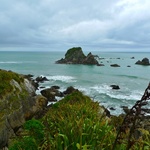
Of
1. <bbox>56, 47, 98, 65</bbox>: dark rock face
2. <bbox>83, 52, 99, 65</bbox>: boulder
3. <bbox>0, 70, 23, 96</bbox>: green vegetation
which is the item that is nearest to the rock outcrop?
<bbox>0, 70, 23, 96</bbox>: green vegetation

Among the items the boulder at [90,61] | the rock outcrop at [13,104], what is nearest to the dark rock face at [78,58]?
the boulder at [90,61]

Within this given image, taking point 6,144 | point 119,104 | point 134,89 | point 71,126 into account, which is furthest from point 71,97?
point 134,89

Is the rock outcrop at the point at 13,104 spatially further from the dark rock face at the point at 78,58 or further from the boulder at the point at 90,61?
the dark rock face at the point at 78,58

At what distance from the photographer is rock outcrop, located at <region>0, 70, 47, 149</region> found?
13245 millimetres

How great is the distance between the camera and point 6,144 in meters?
12.7

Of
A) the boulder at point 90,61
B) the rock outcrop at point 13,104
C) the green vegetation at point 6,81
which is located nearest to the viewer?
the rock outcrop at point 13,104

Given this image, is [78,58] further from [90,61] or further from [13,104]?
[13,104]

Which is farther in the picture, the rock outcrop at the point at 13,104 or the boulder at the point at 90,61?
the boulder at the point at 90,61

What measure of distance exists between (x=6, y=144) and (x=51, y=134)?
21.8 feet

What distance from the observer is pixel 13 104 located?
597 inches

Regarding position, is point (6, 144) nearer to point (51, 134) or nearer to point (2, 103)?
point (2, 103)

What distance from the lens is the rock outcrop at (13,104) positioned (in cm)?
1324

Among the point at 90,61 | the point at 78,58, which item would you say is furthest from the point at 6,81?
the point at 78,58

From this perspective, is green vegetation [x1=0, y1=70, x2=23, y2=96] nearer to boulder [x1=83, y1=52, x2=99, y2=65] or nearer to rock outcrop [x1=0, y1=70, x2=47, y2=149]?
rock outcrop [x1=0, y1=70, x2=47, y2=149]
